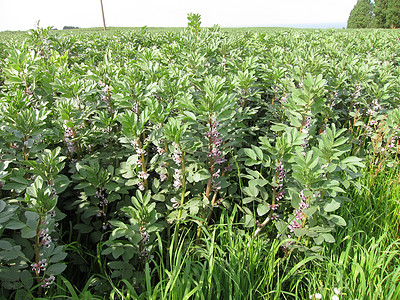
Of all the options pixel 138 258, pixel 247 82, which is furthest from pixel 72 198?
pixel 247 82

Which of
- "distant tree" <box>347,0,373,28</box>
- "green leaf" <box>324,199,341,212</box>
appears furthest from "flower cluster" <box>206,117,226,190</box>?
"distant tree" <box>347,0,373,28</box>

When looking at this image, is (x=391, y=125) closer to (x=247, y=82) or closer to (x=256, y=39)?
(x=247, y=82)

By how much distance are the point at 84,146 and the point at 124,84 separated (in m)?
0.80

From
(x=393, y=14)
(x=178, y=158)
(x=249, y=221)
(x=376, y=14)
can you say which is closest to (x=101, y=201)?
(x=178, y=158)

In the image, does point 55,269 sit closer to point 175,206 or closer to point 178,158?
point 175,206

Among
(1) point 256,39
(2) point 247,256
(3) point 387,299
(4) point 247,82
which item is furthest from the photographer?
(1) point 256,39

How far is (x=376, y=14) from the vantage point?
54688mm

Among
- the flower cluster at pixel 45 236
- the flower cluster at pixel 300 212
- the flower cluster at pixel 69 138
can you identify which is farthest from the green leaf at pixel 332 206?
the flower cluster at pixel 69 138

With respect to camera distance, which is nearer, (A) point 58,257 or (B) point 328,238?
(A) point 58,257

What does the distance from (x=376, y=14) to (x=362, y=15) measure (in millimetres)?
9724

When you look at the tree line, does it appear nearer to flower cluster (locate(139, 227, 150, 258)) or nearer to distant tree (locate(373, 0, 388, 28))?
distant tree (locate(373, 0, 388, 28))

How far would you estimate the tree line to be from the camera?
49625mm

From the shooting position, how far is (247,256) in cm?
214

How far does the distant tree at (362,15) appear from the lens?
2437 inches
